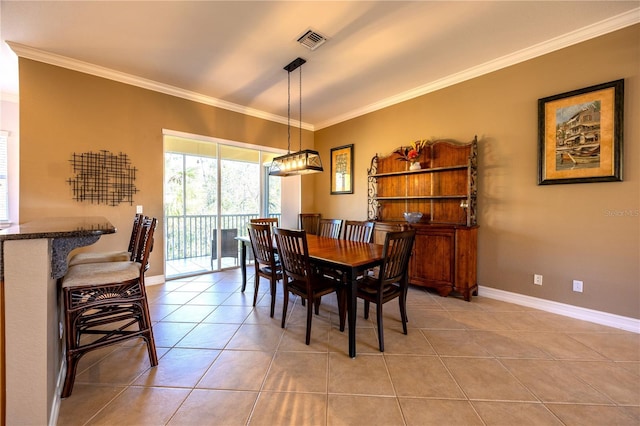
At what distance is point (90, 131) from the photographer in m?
3.22

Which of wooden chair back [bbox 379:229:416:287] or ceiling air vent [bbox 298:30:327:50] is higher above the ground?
A: ceiling air vent [bbox 298:30:327:50]

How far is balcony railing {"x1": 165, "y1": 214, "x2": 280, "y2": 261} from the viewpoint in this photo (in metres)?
4.21

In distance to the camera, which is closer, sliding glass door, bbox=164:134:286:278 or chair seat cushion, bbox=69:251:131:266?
chair seat cushion, bbox=69:251:131:266

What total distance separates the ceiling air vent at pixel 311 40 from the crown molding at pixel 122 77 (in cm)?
215

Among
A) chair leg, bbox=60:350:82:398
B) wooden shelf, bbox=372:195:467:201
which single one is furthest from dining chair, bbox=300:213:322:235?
chair leg, bbox=60:350:82:398

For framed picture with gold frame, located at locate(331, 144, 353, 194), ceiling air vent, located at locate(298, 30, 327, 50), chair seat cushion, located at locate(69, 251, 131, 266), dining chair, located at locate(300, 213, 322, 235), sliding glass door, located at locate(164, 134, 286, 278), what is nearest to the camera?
chair seat cushion, located at locate(69, 251, 131, 266)

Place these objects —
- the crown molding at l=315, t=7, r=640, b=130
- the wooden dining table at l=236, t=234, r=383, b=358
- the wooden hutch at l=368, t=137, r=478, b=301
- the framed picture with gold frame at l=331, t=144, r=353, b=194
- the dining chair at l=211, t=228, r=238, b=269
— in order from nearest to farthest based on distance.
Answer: the wooden dining table at l=236, t=234, r=383, b=358 < the crown molding at l=315, t=7, r=640, b=130 < the wooden hutch at l=368, t=137, r=478, b=301 < the dining chair at l=211, t=228, r=238, b=269 < the framed picture with gold frame at l=331, t=144, r=353, b=194

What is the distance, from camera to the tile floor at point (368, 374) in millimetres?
1448

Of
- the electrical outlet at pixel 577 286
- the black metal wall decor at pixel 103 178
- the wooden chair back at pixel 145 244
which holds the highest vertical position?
the black metal wall decor at pixel 103 178

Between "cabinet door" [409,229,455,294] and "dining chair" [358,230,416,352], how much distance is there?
117 cm

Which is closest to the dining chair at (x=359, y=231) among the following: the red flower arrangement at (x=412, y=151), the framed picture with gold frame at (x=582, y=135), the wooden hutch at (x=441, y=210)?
the wooden hutch at (x=441, y=210)

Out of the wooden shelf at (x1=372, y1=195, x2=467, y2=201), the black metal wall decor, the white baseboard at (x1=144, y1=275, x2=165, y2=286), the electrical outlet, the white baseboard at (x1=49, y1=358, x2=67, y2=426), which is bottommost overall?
the white baseboard at (x1=49, y1=358, x2=67, y2=426)

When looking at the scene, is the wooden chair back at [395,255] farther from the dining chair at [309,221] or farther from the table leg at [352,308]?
the dining chair at [309,221]

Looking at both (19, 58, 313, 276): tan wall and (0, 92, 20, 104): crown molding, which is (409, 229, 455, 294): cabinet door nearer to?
(19, 58, 313, 276): tan wall
